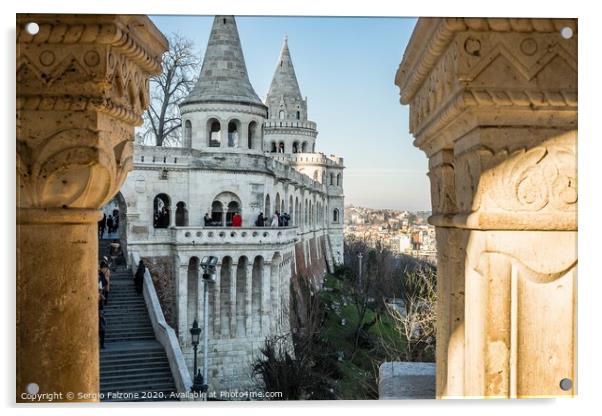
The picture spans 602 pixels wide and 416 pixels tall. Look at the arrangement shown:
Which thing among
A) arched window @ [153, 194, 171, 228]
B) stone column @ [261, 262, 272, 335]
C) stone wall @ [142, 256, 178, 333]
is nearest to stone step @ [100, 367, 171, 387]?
stone wall @ [142, 256, 178, 333]

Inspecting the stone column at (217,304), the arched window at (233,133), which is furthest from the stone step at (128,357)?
the arched window at (233,133)

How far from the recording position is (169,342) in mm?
9039

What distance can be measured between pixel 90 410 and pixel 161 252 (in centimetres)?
1090

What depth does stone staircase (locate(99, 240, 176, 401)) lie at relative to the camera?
7081 millimetres

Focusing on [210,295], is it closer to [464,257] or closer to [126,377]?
[126,377]

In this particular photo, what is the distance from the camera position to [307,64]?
5398mm

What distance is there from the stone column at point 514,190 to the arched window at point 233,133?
12474mm

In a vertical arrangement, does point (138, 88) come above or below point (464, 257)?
above

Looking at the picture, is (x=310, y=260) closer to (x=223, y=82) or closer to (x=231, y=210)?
(x=231, y=210)

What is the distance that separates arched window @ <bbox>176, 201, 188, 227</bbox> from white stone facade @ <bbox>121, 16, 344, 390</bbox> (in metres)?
0.02

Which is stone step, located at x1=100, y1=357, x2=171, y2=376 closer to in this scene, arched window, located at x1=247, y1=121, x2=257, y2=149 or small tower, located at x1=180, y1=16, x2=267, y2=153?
small tower, located at x1=180, y1=16, x2=267, y2=153

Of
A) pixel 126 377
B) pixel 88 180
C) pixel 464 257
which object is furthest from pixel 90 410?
pixel 126 377

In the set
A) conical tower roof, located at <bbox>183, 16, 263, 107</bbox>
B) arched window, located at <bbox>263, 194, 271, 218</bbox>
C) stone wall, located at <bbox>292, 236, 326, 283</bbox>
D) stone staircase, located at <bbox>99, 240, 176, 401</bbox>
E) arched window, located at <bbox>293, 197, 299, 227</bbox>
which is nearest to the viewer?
stone staircase, located at <bbox>99, 240, 176, 401</bbox>

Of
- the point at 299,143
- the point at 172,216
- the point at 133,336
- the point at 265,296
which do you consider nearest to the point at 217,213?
the point at 172,216
